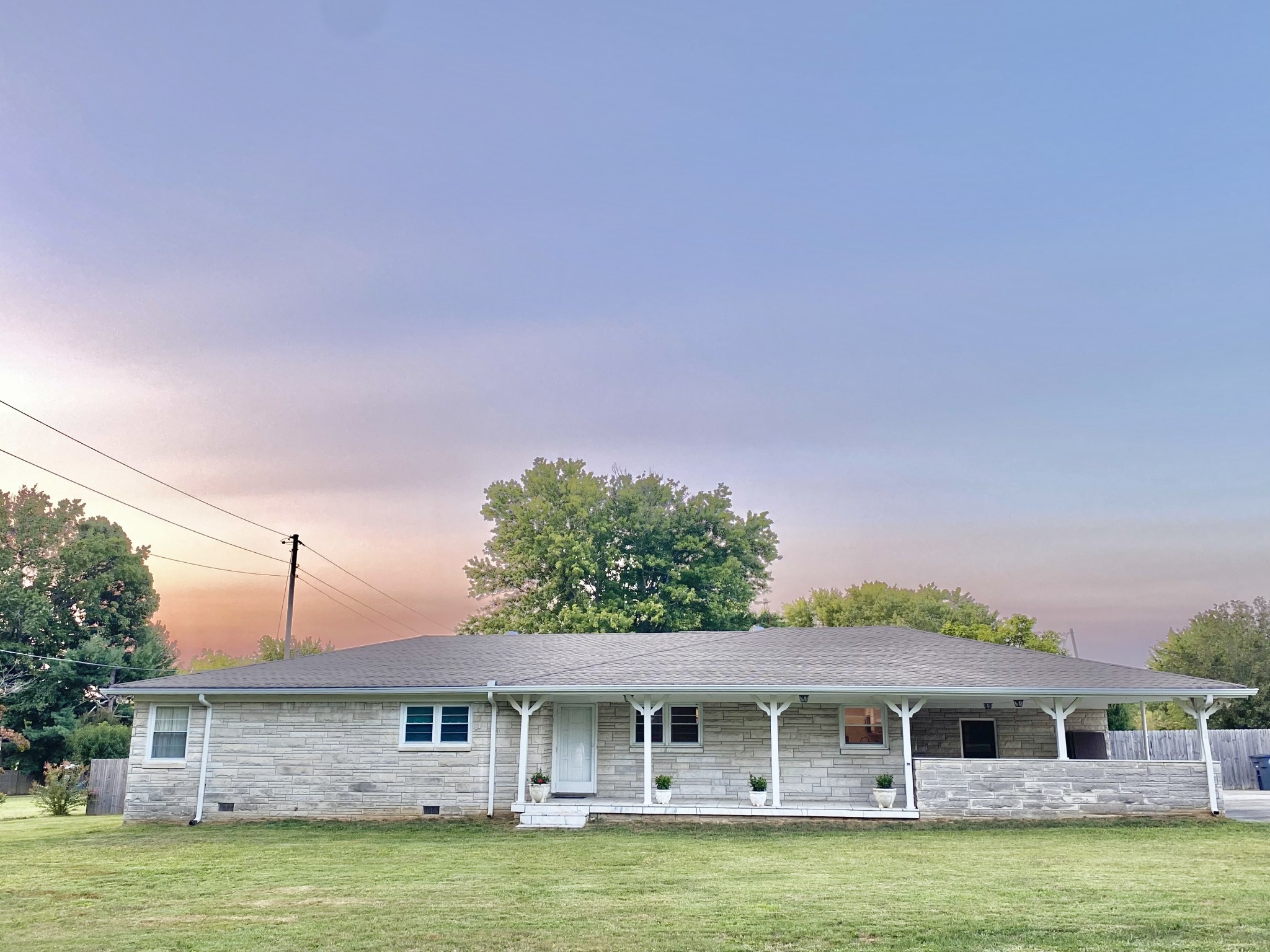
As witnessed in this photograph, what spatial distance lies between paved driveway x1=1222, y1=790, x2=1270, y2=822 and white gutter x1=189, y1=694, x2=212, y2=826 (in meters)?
19.4

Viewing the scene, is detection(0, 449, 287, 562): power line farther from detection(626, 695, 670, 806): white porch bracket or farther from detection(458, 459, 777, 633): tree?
detection(626, 695, 670, 806): white porch bracket

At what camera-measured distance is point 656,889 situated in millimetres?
10781

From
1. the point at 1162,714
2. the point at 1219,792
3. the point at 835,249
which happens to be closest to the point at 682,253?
the point at 835,249

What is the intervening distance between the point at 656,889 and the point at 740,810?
708 cm

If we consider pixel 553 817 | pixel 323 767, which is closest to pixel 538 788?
pixel 553 817

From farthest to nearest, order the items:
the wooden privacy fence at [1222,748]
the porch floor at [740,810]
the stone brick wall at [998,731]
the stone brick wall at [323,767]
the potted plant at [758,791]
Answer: the wooden privacy fence at [1222,748], the stone brick wall at [998,731], the stone brick wall at [323,767], the potted plant at [758,791], the porch floor at [740,810]

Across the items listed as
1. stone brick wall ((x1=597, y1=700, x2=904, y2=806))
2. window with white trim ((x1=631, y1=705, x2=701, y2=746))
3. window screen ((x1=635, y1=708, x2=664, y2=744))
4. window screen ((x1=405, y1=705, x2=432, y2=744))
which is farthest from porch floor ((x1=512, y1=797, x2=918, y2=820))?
window screen ((x1=405, y1=705, x2=432, y2=744))

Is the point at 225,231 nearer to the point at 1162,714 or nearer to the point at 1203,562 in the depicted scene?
the point at 1203,562

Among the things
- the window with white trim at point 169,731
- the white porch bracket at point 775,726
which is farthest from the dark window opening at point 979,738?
the window with white trim at point 169,731

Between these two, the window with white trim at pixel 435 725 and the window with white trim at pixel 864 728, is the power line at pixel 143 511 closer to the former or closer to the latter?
the window with white trim at pixel 435 725

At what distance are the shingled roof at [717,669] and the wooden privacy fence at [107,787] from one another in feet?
21.0

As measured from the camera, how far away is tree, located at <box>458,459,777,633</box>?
3966cm

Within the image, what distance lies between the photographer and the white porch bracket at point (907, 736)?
56.6 feet

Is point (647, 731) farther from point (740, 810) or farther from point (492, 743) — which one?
point (492, 743)
